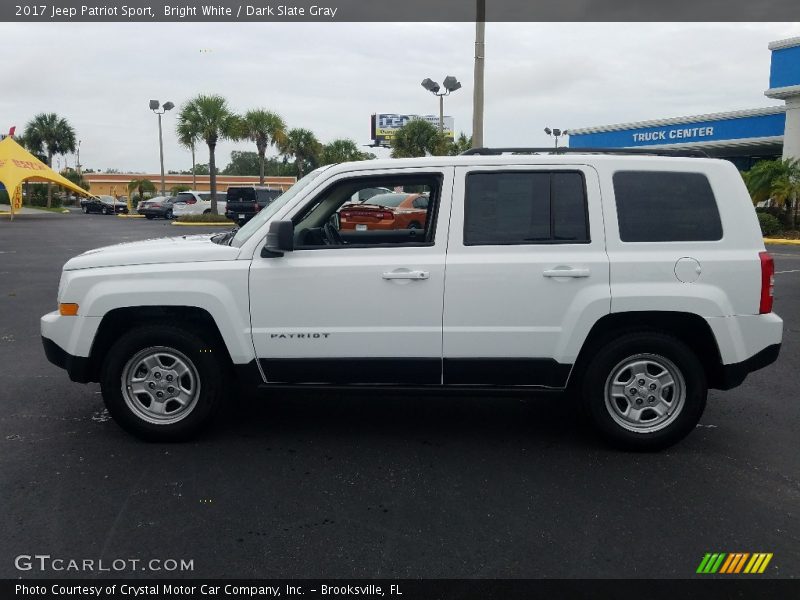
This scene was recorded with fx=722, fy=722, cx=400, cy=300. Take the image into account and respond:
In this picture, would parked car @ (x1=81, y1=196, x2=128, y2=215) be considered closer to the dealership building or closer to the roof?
the dealership building

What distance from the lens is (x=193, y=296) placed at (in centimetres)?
484

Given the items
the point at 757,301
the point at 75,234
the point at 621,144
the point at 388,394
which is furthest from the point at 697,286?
the point at 621,144

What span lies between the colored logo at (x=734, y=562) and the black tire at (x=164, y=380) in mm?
3168

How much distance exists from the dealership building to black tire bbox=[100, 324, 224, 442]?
26.7m

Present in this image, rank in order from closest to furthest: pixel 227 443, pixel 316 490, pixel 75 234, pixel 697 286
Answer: pixel 316 490 < pixel 697 286 < pixel 227 443 < pixel 75 234

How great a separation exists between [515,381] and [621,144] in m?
37.9

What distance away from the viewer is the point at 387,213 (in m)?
6.02

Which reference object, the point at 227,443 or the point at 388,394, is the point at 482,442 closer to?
the point at 388,394

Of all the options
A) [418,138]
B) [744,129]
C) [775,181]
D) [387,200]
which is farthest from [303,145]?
[387,200]

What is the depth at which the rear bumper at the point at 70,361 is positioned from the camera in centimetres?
500

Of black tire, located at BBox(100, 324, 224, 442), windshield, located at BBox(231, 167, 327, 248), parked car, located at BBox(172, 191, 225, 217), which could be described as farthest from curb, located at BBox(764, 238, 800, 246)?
parked car, located at BBox(172, 191, 225, 217)

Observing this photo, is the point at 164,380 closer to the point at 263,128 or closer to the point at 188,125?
the point at 188,125

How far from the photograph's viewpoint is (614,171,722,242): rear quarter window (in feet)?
15.8

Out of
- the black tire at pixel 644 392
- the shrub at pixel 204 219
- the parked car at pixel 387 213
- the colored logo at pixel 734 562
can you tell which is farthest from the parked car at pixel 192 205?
the colored logo at pixel 734 562
